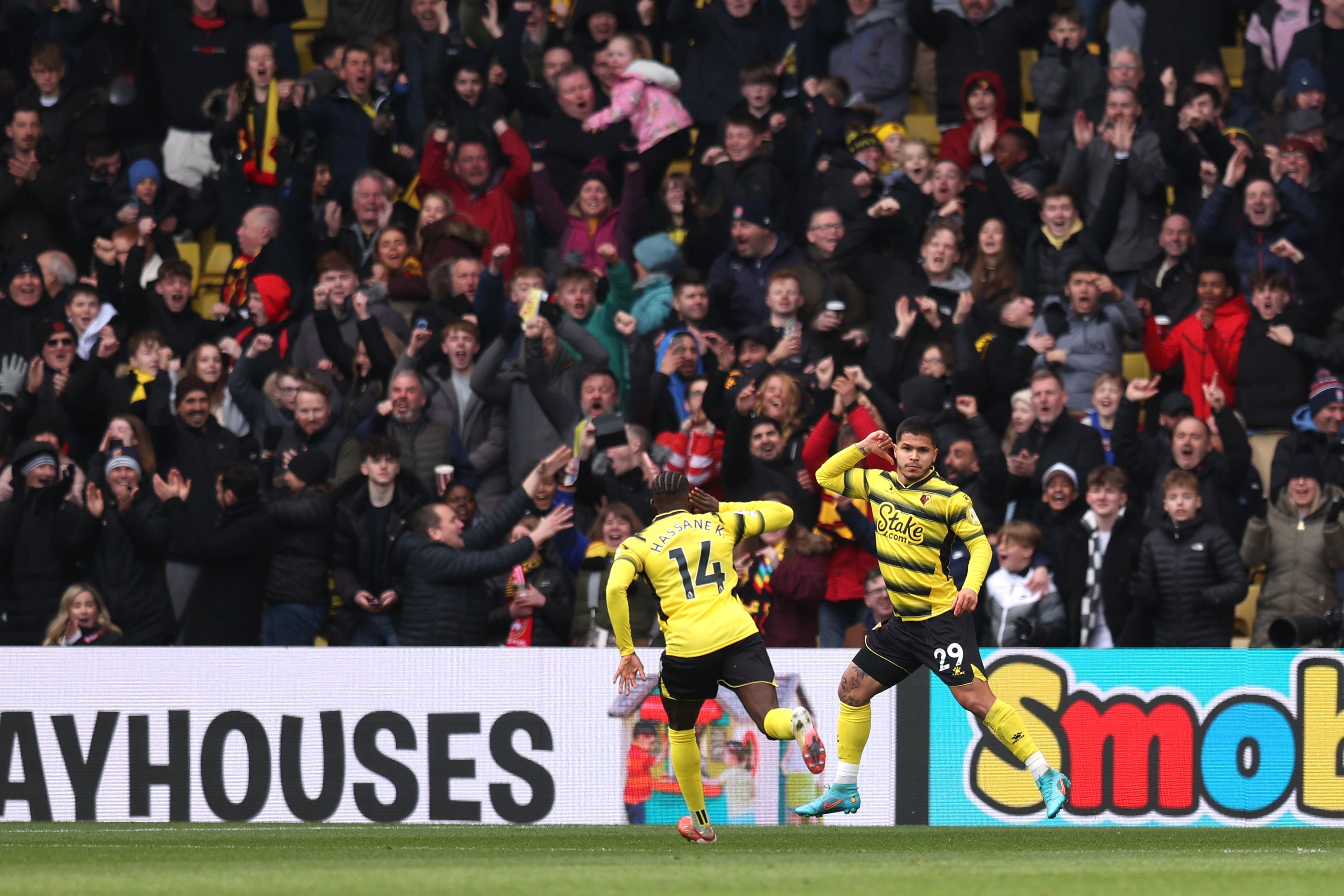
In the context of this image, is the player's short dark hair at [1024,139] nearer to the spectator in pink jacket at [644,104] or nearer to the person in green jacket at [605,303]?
the spectator in pink jacket at [644,104]

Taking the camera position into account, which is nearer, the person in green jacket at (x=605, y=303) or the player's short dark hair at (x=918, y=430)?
the player's short dark hair at (x=918, y=430)

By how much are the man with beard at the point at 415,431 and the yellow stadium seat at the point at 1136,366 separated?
503 centimetres

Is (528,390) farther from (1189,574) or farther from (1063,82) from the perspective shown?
(1063,82)

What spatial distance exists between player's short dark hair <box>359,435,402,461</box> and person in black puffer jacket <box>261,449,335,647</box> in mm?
324

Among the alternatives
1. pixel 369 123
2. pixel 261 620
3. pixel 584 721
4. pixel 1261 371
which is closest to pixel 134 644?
pixel 261 620

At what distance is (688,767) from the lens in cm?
984

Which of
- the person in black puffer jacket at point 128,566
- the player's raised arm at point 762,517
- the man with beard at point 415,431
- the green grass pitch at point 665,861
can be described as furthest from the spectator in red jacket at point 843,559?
the person in black puffer jacket at point 128,566

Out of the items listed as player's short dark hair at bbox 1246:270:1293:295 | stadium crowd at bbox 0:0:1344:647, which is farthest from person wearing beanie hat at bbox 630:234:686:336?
player's short dark hair at bbox 1246:270:1293:295

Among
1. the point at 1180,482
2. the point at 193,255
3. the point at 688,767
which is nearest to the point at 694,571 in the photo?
the point at 688,767

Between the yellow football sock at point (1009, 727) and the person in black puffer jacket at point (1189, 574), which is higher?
the person in black puffer jacket at point (1189, 574)

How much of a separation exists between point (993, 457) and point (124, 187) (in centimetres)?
837

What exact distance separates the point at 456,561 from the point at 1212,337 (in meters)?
5.58

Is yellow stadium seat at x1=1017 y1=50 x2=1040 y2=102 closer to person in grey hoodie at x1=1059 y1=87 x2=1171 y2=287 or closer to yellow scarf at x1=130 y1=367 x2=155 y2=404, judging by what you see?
person in grey hoodie at x1=1059 y1=87 x2=1171 y2=287

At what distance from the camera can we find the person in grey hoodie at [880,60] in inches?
629
